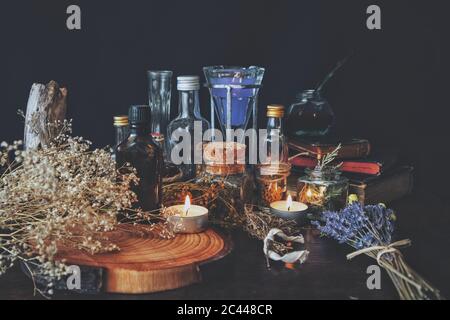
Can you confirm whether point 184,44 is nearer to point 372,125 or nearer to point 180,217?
point 372,125

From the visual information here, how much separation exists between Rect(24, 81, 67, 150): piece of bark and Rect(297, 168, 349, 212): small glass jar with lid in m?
0.70

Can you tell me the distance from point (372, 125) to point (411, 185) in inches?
9.8

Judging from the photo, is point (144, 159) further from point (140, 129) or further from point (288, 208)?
point (288, 208)

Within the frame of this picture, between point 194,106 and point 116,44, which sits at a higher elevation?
point 116,44

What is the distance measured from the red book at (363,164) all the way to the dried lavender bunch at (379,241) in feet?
0.71

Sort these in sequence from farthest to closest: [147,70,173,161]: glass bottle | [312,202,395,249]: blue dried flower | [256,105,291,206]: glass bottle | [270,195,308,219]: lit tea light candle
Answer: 1. [147,70,173,161]: glass bottle
2. [256,105,291,206]: glass bottle
3. [270,195,308,219]: lit tea light candle
4. [312,202,395,249]: blue dried flower

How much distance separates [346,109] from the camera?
1.79 meters

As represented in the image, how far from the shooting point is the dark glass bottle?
3.93 ft

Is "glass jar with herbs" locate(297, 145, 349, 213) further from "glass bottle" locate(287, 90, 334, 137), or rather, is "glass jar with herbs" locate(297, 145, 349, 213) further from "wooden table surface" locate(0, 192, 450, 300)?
"glass bottle" locate(287, 90, 334, 137)

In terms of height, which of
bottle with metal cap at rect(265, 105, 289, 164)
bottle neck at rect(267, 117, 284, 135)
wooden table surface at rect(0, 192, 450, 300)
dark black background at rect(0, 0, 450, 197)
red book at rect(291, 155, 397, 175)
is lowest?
wooden table surface at rect(0, 192, 450, 300)

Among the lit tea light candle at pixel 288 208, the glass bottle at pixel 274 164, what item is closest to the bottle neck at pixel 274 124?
the glass bottle at pixel 274 164

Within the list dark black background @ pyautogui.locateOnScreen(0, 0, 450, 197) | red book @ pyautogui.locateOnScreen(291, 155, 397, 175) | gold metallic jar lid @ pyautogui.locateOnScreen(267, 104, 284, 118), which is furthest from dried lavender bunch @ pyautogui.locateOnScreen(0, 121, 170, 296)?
dark black background @ pyautogui.locateOnScreen(0, 0, 450, 197)

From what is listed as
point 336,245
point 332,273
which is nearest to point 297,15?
point 336,245

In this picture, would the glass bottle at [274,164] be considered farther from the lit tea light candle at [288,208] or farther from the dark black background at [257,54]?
the dark black background at [257,54]
